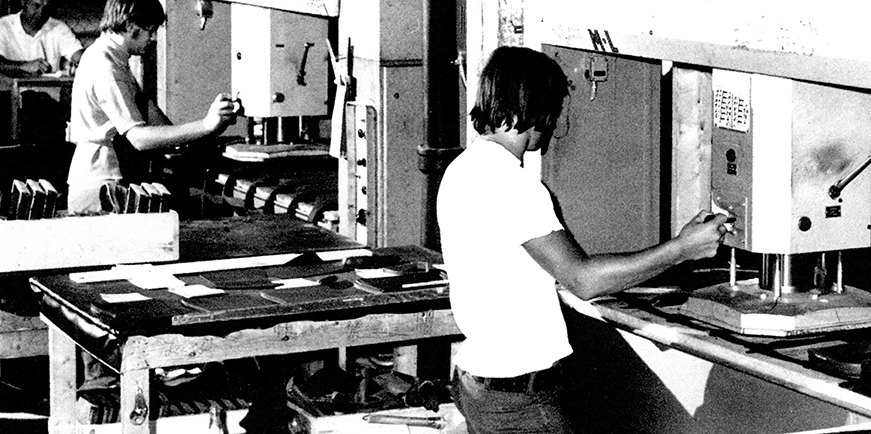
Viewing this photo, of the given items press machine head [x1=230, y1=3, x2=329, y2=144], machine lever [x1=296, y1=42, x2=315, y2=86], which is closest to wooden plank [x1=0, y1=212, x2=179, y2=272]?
press machine head [x1=230, y1=3, x2=329, y2=144]

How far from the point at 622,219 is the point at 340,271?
0.76 m

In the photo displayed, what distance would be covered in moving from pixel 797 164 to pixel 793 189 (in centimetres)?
5

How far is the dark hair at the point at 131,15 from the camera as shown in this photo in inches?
171

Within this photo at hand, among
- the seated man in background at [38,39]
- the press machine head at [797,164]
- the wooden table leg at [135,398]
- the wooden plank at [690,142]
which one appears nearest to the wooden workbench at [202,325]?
the wooden table leg at [135,398]

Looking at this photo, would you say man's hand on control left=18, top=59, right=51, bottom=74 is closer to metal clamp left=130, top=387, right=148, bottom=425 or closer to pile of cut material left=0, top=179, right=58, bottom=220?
pile of cut material left=0, top=179, right=58, bottom=220

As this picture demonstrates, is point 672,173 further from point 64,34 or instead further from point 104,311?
point 64,34

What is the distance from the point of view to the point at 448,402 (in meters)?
3.52

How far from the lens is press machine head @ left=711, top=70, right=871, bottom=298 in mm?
2742

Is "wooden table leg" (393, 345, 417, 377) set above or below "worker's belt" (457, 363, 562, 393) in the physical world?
below

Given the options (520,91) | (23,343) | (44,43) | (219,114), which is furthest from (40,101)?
(520,91)

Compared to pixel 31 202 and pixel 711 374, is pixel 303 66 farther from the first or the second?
pixel 711 374

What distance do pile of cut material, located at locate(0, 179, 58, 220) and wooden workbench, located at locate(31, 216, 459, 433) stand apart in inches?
12.5

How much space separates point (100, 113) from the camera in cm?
445

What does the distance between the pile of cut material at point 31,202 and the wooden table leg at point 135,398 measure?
0.90 m
